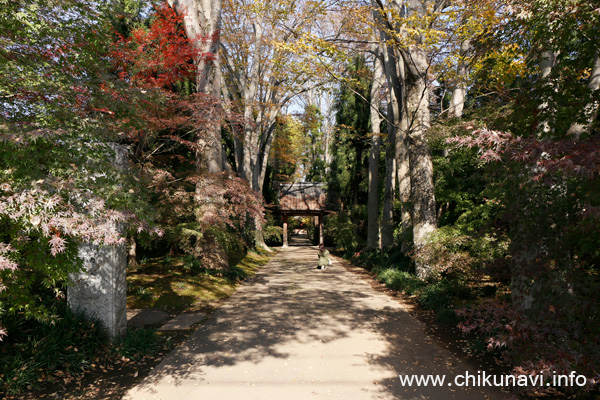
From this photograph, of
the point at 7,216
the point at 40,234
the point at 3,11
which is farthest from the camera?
the point at 3,11

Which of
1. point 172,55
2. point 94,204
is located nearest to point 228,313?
point 94,204

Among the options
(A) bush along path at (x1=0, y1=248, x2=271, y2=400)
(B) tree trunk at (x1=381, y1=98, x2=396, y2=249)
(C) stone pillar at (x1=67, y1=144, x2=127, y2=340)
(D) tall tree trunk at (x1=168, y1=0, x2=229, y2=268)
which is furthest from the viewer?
(B) tree trunk at (x1=381, y1=98, x2=396, y2=249)

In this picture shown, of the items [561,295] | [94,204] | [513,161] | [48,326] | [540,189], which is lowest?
[48,326]

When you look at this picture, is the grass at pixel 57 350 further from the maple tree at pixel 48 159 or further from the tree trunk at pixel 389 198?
the tree trunk at pixel 389 198

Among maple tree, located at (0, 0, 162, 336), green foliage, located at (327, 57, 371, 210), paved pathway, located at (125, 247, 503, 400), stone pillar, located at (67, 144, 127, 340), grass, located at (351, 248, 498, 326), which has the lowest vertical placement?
paved pathway, located at (125, 247, 503, 400)

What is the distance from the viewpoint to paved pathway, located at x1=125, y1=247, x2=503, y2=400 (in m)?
4.04

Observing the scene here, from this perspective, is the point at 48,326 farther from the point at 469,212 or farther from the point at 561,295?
the point at 469,212

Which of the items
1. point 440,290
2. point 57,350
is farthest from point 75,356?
point 440,290

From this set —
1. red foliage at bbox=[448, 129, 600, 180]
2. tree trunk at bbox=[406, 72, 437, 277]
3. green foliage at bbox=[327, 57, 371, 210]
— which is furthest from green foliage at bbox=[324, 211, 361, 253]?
red foliage at bbox=[448, 129, 600, 180]

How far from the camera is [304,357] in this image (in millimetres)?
5039

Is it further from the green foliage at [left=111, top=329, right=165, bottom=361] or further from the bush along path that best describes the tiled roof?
the green foliage at [left=111, top=329, right=165, bottom=361]

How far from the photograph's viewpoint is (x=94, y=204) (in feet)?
10.4

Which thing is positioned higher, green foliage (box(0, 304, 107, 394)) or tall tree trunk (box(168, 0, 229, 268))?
tall tree trunk (box(168, 0, 229, 268))

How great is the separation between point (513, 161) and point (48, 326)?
5971 millimetres
